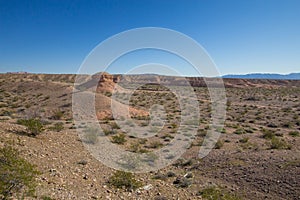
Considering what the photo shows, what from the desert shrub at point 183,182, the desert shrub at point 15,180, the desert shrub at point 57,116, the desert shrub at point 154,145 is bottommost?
the desert shrub at point 154,145

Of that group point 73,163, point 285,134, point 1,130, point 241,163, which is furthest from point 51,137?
point 285,134

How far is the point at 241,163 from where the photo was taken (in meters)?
10.3

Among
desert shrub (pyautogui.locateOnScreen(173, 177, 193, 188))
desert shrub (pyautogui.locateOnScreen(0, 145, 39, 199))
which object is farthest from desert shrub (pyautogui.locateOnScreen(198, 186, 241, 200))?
desert shrub (pyautogui.locateOnScreen(0, 145, 39, 199))

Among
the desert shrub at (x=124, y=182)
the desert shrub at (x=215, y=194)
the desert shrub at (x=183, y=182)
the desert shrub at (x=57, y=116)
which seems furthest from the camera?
the desert shrub at (x=57, y=116)

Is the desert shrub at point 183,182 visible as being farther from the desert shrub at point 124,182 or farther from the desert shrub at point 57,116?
the desert shrub at point 57,116

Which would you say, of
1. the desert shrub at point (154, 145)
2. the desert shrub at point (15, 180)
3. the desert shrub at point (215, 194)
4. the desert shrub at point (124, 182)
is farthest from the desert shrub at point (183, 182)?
the desert shrub at point (154, 145)

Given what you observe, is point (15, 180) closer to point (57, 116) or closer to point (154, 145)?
point (154, 145)

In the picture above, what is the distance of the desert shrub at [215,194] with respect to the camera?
24.2ft

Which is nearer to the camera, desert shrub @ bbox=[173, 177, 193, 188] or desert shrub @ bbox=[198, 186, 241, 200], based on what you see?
desert shrub @ bbox=[198, 186, 241, 200]

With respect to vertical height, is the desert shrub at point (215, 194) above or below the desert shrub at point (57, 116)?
below

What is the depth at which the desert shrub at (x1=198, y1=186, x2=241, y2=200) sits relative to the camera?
24.2 ft

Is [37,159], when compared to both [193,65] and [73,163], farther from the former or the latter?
[193,65]

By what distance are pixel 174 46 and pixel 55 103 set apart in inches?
654

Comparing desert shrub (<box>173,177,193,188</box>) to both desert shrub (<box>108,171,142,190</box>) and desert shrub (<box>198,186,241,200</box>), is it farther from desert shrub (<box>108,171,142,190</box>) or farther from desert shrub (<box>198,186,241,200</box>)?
desert shrub (<box>108,171,142,190</box>)
